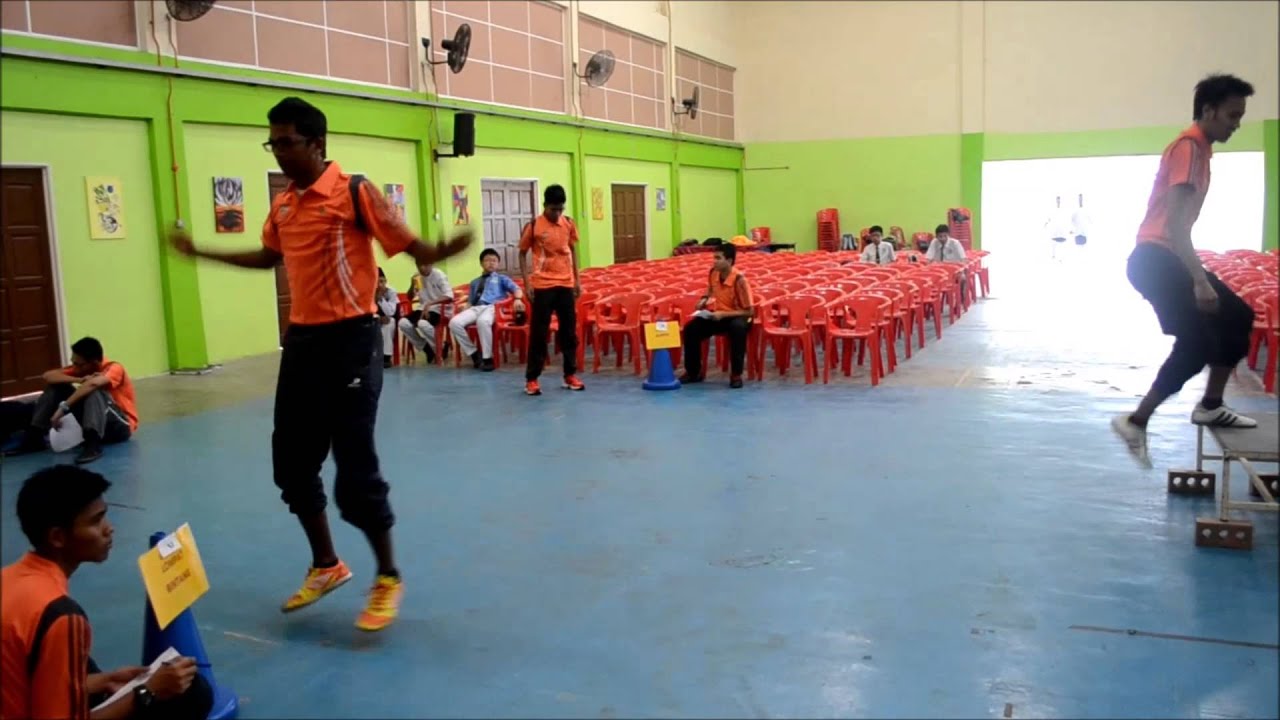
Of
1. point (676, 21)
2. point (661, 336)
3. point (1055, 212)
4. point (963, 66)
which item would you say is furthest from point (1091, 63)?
point (661, 336)

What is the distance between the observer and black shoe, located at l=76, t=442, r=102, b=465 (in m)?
6.37

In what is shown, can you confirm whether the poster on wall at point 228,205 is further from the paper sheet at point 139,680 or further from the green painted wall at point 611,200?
the paper sheet at point 139,680

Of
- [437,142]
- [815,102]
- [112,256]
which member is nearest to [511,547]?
[112,256]

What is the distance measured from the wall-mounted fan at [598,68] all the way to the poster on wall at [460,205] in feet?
13.5

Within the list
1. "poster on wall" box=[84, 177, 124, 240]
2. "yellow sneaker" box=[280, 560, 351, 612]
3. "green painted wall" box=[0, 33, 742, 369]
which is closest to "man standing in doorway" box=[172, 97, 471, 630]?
"yellow sneaker" box=[280, 560, 351, 612]

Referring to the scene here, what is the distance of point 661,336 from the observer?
8.48 metres

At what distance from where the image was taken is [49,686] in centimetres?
218

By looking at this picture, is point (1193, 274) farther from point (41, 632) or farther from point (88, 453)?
point (88, 453)

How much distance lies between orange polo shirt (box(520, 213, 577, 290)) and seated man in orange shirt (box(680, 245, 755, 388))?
4.41ft

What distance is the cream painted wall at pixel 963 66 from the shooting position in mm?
21453

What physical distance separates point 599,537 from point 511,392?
13.7 feet

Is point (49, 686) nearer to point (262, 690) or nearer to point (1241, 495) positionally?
point (262, 690)

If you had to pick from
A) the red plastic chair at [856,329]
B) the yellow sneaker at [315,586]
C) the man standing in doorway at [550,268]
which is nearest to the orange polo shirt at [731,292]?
the red plastic chair at [856,329]

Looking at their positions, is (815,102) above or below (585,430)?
above
